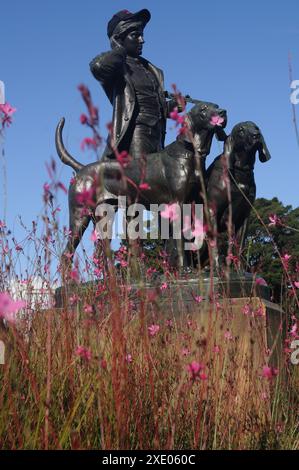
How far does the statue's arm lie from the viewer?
7.09 metres

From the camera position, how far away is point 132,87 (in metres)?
7.18

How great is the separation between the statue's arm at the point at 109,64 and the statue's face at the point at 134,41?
0.21 m

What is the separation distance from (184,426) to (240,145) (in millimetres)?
4175

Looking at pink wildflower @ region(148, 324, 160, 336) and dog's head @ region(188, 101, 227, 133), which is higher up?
dog's head @ region(188, 101, 227, 133)

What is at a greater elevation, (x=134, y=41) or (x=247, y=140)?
(x=134, y=41)

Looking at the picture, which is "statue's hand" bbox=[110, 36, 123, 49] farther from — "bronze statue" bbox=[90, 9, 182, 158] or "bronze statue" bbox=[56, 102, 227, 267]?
"bronze statue" bbox=[56, 102, 227, 267]

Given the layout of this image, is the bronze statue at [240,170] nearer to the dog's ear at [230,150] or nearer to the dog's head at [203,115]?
the dog's ear at [230,150]

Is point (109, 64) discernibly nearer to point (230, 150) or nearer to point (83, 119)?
point (230, 150)

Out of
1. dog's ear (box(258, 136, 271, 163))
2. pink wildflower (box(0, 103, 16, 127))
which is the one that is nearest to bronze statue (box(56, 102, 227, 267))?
dog's ear (box(258, 136, 271, 163))

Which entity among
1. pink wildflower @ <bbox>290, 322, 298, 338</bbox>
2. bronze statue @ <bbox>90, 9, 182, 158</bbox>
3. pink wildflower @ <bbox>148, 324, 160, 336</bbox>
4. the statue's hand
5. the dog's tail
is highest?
the statue's hand

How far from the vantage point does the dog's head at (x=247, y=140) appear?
6.53 m

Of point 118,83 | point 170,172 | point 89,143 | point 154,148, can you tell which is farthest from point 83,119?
point 118,83

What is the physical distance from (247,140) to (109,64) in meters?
1.83
